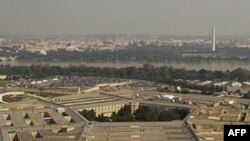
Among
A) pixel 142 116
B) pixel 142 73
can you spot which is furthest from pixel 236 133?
pixel 142 73

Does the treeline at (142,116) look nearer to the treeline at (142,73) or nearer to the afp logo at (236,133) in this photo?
the afp logo at (236,133)

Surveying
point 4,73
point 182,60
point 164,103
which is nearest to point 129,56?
point 182,60

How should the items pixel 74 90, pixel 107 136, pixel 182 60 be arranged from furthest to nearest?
→ 1. pixel 182 60
2. pixel 74 90
3. pixel 107 136

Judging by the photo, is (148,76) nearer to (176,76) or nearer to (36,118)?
(176,76)

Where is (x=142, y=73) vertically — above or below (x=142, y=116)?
below

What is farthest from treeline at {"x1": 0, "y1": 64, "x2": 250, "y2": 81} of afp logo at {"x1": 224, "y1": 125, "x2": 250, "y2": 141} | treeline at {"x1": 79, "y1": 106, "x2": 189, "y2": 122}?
afp logo at {"x1": 224, "y1": 125, "x2": 250, "y2": 141}

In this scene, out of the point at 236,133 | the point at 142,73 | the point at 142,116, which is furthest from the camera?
the point at 142,73

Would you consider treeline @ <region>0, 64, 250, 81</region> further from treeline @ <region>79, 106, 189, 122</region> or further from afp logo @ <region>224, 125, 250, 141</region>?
afp logo @ <region>224, 125, 250, 141</region>

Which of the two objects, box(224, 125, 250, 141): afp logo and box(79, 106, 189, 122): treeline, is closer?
box(224, 125, 250, 141): afp logo

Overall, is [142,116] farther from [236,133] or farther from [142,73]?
[142,73]
